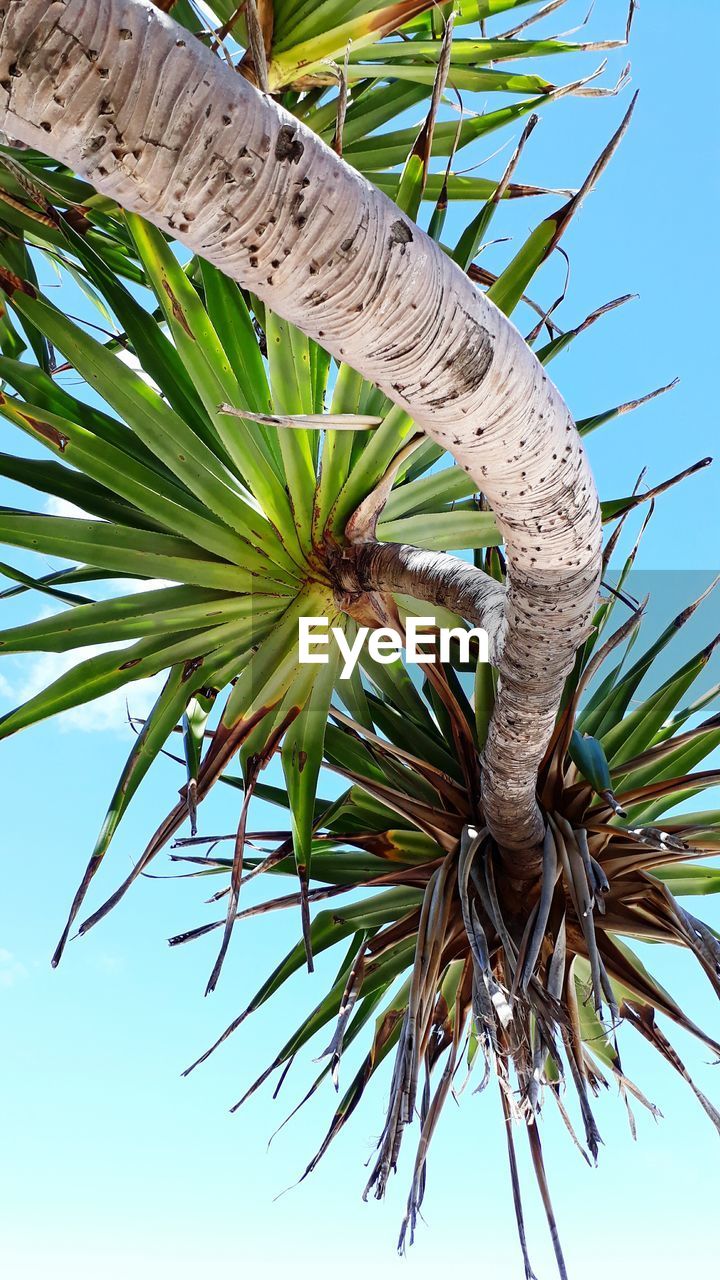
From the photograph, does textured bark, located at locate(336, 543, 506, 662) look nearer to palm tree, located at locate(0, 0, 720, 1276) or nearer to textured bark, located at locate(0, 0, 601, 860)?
palm tree, located at locate(0, 0, 720, 1276)

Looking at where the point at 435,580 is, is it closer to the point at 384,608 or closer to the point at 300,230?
the point at 384,608

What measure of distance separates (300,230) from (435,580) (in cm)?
73

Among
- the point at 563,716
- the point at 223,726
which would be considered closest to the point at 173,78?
the point at 223,726

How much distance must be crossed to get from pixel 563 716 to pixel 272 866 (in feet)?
1.87

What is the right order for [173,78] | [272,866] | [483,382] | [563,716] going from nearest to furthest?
[173,78] → [483,382] → [563,716] → [272,866]

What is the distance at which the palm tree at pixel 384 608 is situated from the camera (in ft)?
4.10

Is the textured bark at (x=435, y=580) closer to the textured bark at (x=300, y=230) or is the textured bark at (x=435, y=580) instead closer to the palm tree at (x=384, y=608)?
the palm tree at (x=384, y=608)

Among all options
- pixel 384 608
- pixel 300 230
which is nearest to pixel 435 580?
pixel 384 608

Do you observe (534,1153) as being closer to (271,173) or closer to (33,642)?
(33,642)

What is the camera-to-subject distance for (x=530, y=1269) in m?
1.70

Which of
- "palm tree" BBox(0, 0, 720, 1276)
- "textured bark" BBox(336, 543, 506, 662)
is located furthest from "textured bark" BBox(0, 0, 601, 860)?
"textured bark" BBox(336, 543, 506, 662)

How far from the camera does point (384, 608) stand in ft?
4.88

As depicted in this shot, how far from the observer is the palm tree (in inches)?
49.2

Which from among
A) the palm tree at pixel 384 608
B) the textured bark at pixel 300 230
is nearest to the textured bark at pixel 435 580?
the palm tree at pixel 384 608
